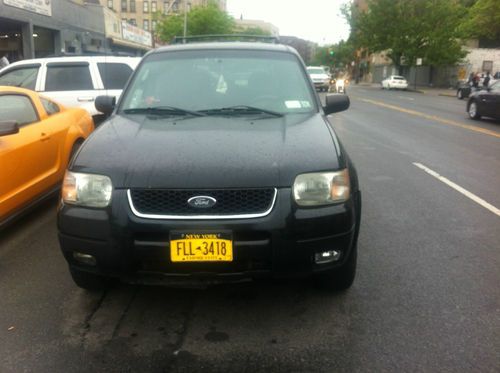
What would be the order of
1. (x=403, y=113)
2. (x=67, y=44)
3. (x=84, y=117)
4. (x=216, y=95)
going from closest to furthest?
(x=216, y=95) < (x=84, y=117) < (x=403, y=113) < (x=67, y=44)

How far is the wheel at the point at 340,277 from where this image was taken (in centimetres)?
358

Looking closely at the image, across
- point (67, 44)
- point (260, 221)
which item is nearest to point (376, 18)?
point (67, 44)

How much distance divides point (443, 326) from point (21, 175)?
13.0ft

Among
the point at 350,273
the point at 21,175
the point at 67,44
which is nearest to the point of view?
the point at 350,273

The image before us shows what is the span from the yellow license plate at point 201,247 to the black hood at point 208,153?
28 cm

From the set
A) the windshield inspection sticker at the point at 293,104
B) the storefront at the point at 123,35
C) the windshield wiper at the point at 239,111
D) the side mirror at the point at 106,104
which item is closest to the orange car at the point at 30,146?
the side mirror at the point at 106,104

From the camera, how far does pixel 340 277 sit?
3.66m

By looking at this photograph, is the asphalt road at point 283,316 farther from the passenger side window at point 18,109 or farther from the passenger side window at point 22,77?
the passenger side window at point 22,77

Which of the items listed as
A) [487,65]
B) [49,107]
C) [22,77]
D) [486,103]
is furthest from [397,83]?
[49,107]

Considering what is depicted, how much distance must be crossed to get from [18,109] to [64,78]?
3.99 m

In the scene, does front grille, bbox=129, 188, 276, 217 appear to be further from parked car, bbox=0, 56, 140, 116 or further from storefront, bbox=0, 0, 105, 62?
storefront, bbox=0, 0, 105, 62

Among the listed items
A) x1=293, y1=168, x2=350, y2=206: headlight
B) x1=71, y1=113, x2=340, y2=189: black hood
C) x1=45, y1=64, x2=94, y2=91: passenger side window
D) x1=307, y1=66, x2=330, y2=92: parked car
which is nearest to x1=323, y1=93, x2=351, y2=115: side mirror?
x1=71, y1=113, x2=340, y2=189: black hood

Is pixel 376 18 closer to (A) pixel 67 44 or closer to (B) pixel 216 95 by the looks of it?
(A) pixel 67 44

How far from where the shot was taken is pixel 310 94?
4.54 m
